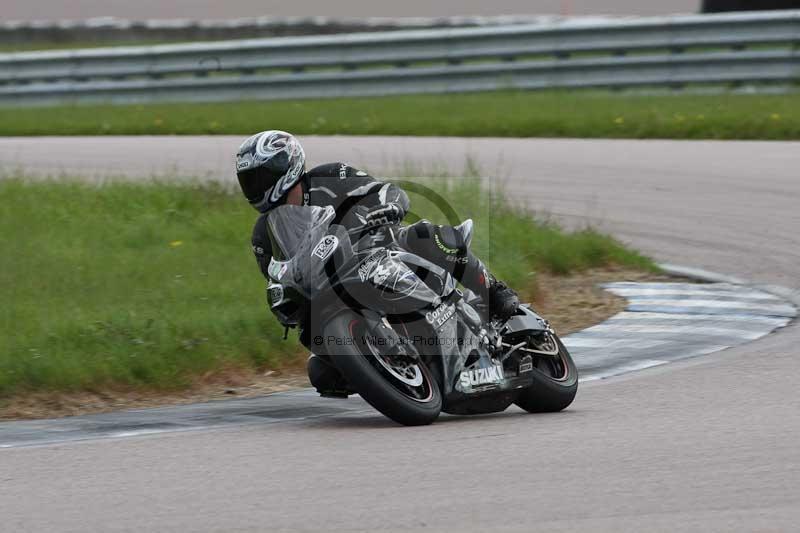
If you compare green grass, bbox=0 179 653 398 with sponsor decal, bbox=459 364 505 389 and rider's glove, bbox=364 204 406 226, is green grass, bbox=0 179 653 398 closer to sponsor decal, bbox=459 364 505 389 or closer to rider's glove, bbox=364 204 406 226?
rider's glove, bbox=364 204 406 226

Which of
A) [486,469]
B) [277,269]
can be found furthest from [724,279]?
[486,469]

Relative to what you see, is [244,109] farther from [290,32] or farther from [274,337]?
[274,337]

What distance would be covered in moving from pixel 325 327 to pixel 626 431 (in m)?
1.44

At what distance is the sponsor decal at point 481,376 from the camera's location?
648cm

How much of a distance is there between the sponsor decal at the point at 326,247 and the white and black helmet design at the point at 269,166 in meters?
0.37

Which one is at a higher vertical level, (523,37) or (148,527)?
(523,37)

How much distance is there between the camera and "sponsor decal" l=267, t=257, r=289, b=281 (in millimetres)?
6254

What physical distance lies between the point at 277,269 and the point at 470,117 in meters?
11.8

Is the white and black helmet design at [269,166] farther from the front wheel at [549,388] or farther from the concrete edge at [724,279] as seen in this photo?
the concrete edge at [724,279]

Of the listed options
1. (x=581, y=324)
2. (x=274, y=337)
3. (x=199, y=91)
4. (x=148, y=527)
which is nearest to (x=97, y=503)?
(x=148, y=527)

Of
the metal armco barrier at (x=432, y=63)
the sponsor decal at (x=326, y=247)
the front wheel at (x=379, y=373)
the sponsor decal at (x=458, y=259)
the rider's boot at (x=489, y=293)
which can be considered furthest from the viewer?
the metal armco barrier at (x=432, y=63)

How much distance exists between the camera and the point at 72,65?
852 inches

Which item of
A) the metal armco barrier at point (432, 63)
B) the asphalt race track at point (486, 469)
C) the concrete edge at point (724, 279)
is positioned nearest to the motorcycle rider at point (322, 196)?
the asphalt race track at point (486, 469)

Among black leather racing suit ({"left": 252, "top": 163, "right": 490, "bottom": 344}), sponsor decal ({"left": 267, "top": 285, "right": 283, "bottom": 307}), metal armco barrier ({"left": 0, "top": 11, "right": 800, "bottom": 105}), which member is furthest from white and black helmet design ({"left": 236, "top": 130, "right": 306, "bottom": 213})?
metal armco barrier ({"left": 0, "top": 11, "right": 800, "bottom": 105})
